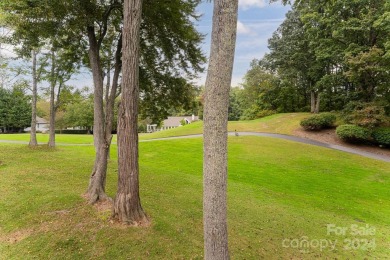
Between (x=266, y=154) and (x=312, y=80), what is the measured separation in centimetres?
1902

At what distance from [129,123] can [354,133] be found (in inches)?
788

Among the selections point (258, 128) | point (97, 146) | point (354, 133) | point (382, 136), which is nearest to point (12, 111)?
point (258, 128)

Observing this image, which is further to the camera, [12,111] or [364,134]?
[12,111]

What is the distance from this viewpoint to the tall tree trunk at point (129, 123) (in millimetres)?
5066

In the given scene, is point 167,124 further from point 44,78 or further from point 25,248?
point 25,248

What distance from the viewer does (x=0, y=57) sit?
442 inches

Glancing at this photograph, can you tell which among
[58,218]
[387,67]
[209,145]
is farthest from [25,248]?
[387,67]

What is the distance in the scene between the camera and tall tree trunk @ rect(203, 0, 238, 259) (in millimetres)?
3029

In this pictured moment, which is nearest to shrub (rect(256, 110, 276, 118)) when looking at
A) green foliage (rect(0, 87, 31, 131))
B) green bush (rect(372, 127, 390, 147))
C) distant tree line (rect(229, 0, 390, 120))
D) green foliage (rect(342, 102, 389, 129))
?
distant tree line (rect(229, 0, 390, 120))

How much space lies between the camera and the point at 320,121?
22.1 metres

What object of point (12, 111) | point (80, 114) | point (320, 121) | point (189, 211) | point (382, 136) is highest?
point (12, 111)

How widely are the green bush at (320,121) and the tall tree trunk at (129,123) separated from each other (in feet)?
70.4

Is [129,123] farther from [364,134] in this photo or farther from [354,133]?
[364,134]

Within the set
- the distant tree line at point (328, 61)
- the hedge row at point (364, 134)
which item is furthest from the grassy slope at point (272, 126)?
the hedge row at point (364, 134)
